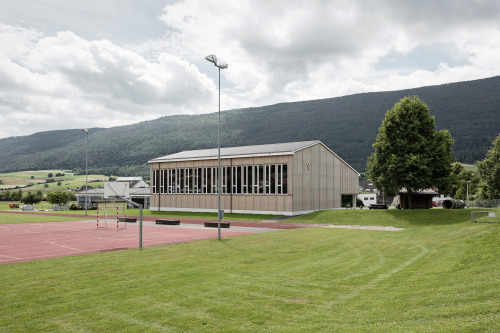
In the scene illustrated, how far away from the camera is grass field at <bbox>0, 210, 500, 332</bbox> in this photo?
8422mm

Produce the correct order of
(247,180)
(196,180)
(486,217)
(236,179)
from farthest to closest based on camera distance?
(196,180), (236,179), (247,180), (486,217)

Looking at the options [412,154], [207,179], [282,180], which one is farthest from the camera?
[207,179]

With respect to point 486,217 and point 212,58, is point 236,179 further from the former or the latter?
point 212,58

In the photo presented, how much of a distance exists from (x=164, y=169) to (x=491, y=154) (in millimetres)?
57993

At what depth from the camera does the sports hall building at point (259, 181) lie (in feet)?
170

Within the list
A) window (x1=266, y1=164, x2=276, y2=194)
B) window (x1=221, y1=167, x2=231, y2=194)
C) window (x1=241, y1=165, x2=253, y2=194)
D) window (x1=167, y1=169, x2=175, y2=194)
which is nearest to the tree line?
window (x1=266, y1=164, x2=276, y2=194)

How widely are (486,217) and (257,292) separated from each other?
31.7 metres

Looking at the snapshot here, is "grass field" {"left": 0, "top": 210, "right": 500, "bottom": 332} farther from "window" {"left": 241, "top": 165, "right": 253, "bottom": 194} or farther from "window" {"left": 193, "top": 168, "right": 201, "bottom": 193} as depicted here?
"window" {"left": 193, "top": 168, "right": 201, "bottom": 193}

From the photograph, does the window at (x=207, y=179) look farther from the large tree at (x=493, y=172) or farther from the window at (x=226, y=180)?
the large tree at (x=493, y=172)

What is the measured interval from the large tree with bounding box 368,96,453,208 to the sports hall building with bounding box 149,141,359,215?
9851 millimetres

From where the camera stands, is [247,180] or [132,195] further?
[132,195]

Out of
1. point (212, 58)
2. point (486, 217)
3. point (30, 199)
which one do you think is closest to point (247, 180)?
point (486, 217)

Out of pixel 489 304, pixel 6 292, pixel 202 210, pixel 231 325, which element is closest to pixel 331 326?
pixel 231 325

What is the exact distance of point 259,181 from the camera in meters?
54.1
